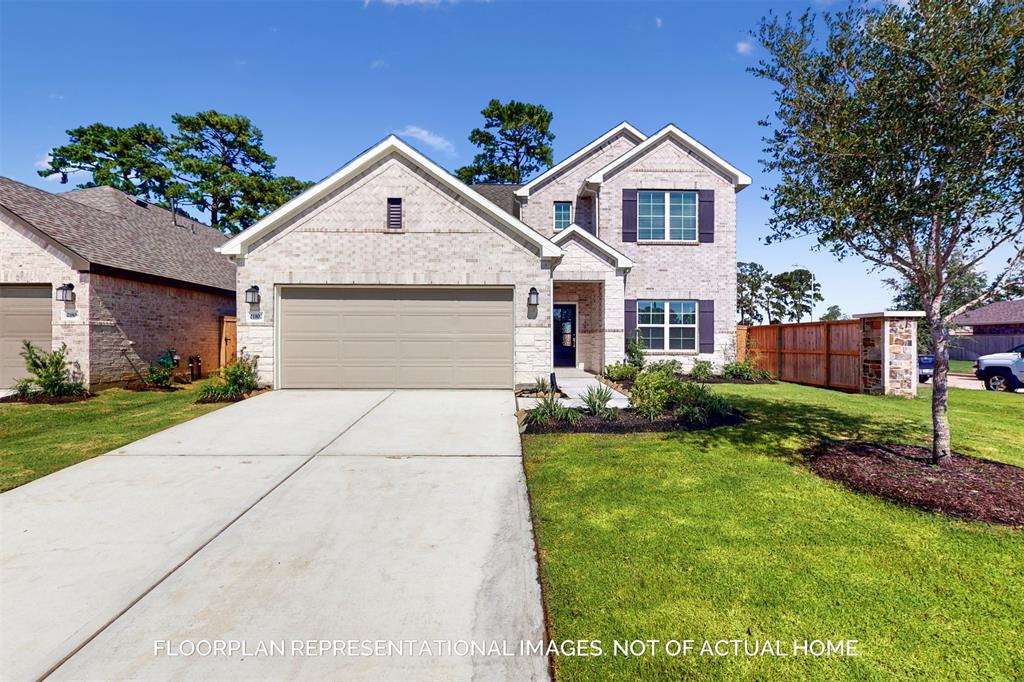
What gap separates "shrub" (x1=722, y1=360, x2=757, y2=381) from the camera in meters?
14.4

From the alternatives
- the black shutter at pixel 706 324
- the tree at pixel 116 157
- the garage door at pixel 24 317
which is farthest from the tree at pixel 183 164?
the black shutter at pixel 706 324

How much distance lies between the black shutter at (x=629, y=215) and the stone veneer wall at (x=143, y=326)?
596 inches

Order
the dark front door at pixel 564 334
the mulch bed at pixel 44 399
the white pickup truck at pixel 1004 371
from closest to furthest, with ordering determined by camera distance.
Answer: the mulch bed at pixel 44 399 < the white pickup truck at pixel 1004 371 < the dark front door at pixel 564 334

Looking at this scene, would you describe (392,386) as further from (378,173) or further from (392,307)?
(378,173)

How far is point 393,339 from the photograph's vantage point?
1145 cm

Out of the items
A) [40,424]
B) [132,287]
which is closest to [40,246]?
[132,287]

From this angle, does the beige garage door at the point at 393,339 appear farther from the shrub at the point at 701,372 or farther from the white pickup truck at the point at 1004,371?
the white pickup truck at the point at 1004,371

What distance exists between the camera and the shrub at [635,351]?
14344 mm

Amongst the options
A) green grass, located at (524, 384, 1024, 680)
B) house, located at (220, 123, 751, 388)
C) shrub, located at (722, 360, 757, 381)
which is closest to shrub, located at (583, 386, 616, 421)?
green grass, located at (524, 384, 1024, 680)

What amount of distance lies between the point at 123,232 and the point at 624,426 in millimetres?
17349

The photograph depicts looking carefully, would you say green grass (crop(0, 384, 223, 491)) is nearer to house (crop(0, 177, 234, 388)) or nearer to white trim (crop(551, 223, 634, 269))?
house (crop(0, 177, 234, 388))

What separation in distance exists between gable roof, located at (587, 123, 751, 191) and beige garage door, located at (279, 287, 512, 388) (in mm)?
6706

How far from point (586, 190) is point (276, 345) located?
1140cm

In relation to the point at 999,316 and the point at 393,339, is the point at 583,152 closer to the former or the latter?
the point at 393,339
